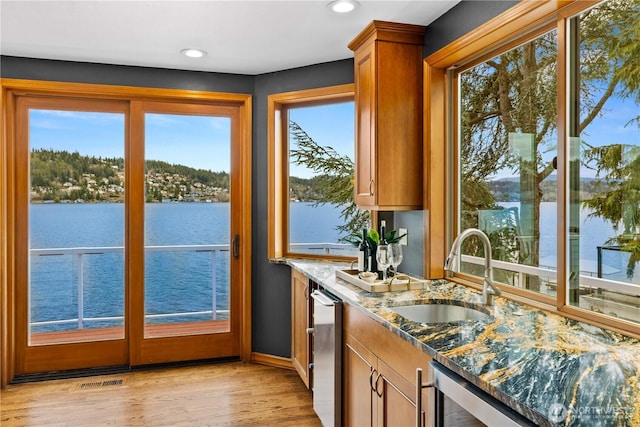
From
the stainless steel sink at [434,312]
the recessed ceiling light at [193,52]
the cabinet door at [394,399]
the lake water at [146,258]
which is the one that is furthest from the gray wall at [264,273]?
the cabinet door at [394,399]

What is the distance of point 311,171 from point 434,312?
190 centimetres

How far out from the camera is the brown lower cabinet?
1.67 m

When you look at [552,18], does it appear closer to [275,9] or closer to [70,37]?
[275,9]

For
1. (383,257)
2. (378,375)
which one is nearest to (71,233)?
(383,257)

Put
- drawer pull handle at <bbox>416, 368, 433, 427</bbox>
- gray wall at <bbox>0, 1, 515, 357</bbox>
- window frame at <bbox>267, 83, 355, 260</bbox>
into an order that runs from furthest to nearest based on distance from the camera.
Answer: window frame at <bbox>267, 83, 355, 260</bbox> → gray wall at <bbox>0, 1, 515, 357</bbox> → drawer pull handle at <bbox>416, 368, 433, 427</bbox>

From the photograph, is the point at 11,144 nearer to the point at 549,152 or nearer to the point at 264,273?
the point at 264,273

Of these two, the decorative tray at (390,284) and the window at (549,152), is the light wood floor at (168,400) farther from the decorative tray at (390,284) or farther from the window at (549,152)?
the window at (549,152)

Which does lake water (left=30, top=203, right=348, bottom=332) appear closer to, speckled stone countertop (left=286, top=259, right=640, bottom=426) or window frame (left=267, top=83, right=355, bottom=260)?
window frame (left=267, top=83, right=355, bottom=260)

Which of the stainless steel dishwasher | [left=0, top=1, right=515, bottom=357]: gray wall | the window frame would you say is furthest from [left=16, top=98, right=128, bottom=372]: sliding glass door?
the stainless steel dishwasher

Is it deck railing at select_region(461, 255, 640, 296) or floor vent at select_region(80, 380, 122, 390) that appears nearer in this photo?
deck railing at select_region(461, 255, 640, 296)

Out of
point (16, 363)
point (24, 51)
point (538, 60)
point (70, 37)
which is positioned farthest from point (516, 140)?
point (16, 363)

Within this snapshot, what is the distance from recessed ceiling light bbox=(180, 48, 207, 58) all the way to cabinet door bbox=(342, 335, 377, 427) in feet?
7.49

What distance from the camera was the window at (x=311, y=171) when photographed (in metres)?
3.67

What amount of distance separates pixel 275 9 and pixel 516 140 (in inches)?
59.5
